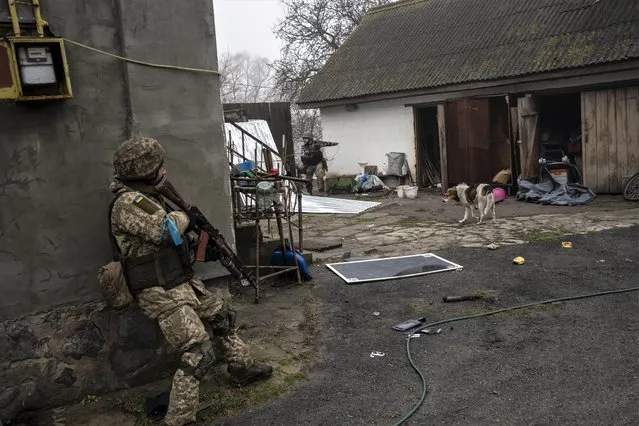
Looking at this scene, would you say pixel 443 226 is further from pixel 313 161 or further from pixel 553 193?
pixel 313 161

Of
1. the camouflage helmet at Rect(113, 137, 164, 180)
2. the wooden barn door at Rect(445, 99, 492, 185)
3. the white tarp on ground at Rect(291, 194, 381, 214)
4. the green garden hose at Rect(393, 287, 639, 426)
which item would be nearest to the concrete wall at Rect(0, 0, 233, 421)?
the camouflage helmet at Rect(113, 137, 164, 180)

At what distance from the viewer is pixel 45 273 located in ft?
11.7

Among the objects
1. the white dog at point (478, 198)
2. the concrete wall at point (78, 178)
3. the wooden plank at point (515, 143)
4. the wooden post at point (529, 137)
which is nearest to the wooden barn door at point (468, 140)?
the wooden plank at point (515, 143)

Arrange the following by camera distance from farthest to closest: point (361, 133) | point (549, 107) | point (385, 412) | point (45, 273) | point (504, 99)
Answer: point (361, 133) < point (549, 107) < point (504, 99) < point (45, 273) < point (385, 412)

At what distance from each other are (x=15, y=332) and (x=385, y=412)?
2.35 m

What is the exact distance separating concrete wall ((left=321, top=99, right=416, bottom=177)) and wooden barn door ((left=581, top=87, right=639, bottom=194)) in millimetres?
4745

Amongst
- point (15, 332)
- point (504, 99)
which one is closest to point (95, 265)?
point (15, 332)

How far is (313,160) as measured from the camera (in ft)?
52.7

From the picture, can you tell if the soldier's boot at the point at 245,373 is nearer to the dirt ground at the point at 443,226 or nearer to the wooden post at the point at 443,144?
the dirt ground at the point at 443,226

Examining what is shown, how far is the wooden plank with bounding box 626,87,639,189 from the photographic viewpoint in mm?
11102

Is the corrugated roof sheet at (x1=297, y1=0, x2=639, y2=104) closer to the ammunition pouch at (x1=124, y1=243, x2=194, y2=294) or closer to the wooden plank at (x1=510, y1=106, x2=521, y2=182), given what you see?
the wooden plank at (x1=510, y1=106, x2=521, y2=182)

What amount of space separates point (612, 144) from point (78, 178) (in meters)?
11.0

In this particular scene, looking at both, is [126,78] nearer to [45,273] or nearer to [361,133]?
[45,273]

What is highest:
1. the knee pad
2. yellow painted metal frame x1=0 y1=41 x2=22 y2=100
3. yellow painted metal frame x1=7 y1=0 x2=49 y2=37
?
yellow painted metal frame x1=7 y1=0 x2=49 y2=37
